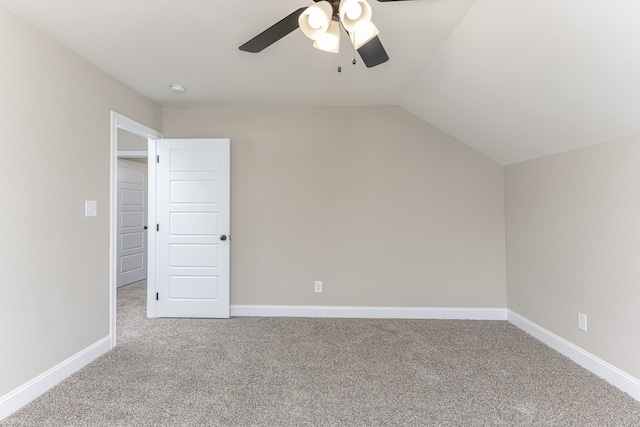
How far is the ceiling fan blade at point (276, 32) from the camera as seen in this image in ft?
4.98

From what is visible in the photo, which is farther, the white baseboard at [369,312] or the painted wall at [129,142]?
the painted wall at [129,142]

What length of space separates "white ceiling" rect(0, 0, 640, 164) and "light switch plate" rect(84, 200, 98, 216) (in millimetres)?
1142

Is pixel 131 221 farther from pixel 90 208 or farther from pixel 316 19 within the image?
pixel 316 19

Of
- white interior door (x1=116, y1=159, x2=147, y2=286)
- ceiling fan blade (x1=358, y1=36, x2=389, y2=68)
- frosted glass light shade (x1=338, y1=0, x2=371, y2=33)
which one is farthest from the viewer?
white interior door (x1=116, y1=159, x2=147, y2=286)

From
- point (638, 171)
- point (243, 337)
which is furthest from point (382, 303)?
point (638, 171)

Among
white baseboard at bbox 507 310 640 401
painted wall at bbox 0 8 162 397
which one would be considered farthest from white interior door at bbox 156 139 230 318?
white baseboard at bbox 507 310 640 401

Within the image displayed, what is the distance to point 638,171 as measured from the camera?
6.72 ft

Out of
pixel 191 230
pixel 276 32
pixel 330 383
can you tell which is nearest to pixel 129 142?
pixel 191 230

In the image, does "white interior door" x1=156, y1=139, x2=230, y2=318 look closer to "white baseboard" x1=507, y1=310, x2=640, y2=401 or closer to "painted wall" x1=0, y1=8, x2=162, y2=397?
"painted wall" x1=0, y1=8, x2=162, y2=397

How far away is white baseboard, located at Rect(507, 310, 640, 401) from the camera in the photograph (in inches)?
83.3

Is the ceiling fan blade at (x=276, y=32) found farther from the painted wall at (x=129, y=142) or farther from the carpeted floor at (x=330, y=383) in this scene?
the painted wall at (x=129, y=142)

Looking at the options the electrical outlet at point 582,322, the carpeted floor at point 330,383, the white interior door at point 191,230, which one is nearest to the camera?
the carpeted floor at point 330,383

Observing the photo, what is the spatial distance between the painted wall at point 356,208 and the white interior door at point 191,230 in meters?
0.17

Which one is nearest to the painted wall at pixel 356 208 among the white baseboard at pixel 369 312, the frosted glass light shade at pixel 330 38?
the white baseboard at pixel 369 312
